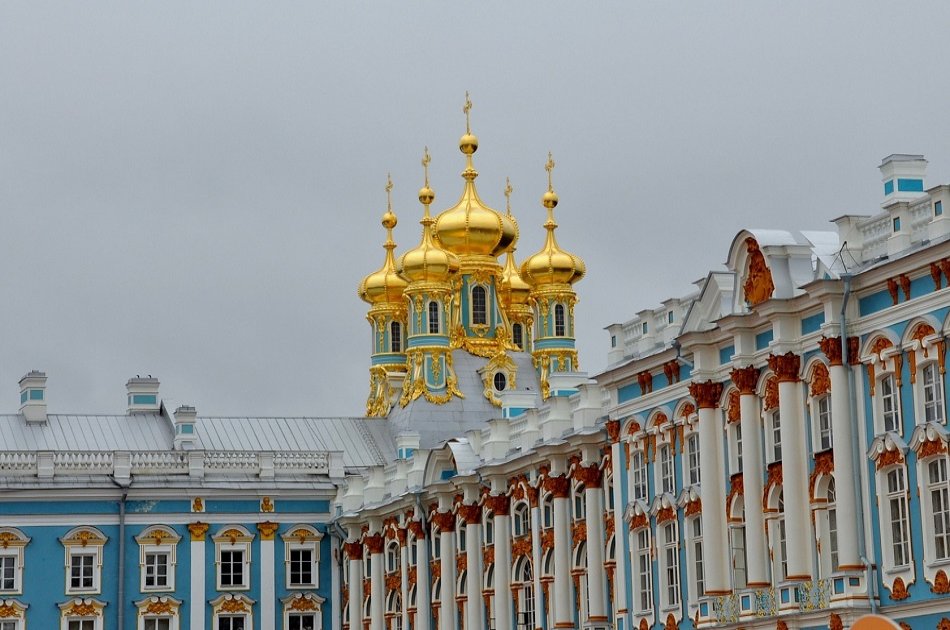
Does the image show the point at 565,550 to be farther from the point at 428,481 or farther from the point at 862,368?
the point at 862,368

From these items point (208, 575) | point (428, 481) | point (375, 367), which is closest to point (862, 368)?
point (428, 481)

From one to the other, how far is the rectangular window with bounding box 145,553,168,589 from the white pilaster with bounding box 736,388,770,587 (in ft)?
102

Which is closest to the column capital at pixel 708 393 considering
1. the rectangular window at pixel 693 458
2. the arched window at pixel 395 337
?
the rectangular window at pixel 693 458

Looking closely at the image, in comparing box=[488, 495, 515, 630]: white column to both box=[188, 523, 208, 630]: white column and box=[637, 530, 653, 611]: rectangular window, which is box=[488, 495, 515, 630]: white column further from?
box=[188, 523, 208, 630]: white column

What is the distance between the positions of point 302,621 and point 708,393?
96.6ft

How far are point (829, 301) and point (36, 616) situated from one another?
36.0m

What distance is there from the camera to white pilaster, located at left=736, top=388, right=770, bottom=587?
4047cm

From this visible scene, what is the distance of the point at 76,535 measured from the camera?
220 feet

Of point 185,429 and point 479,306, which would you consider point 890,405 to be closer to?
point 185,429

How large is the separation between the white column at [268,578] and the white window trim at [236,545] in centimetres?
46

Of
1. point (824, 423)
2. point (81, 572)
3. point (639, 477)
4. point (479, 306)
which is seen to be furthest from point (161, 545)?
point (824, 423)

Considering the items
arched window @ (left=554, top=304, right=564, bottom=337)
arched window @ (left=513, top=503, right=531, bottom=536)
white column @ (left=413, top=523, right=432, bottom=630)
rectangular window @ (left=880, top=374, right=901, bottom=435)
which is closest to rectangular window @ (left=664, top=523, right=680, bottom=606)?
rectangular window @ (left=880, top=374, right=901, bottom=435)

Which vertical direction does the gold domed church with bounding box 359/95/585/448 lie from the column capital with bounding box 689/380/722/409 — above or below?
above

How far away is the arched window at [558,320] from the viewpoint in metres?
78.2
